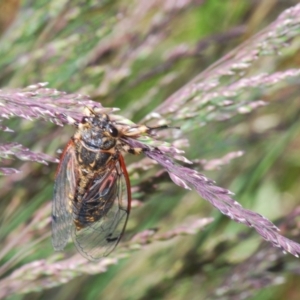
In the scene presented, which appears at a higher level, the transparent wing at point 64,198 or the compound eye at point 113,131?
the compound eye at point 113,131

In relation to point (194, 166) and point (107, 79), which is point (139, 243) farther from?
point (107, 79)

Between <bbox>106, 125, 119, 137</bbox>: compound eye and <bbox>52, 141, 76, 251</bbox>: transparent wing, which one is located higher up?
<bbox>106, 125, 119, 137</bbox>: compound eye

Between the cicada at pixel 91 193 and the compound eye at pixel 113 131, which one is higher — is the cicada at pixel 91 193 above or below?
below

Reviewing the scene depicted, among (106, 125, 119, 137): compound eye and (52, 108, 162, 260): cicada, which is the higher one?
(106, 125, 119, 137): compound eye

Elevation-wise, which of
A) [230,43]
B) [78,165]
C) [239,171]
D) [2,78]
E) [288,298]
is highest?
[2,78]

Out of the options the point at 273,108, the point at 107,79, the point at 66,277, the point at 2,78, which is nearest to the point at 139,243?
the point at 66,277
